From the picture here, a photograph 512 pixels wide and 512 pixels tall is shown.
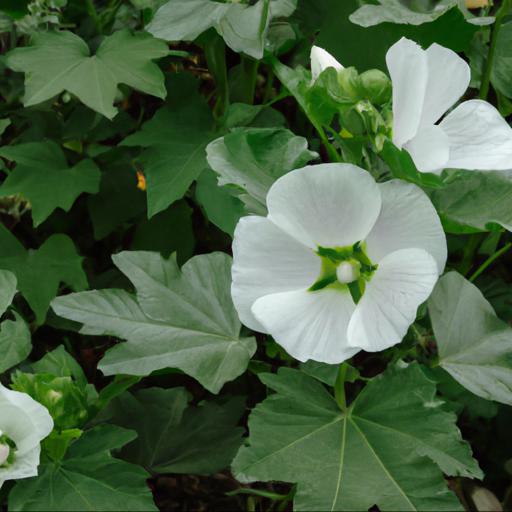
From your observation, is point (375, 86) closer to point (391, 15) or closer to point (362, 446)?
point (391, 15)

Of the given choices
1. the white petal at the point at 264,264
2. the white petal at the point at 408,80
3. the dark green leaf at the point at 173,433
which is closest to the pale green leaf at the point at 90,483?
the dark green leaf at the point at 173,433

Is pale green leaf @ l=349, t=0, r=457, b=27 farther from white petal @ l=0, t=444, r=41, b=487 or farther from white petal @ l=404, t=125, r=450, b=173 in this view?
white petal @ l=0, t=444, r=41, b=487

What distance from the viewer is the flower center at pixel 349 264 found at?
0.77 m

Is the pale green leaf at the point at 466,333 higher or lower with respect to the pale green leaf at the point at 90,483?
higher

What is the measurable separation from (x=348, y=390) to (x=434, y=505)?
543 millimetres

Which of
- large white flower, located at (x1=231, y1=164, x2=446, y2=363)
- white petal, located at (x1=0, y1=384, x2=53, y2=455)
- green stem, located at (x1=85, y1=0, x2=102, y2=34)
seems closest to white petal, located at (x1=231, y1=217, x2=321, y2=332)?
large white flower, located at (x1=231, y1=164, x2=446, y2=363)

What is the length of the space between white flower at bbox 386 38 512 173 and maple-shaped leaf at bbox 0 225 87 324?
1.92ft

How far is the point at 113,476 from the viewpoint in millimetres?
901

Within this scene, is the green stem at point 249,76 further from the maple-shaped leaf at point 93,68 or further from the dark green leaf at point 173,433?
the dark green leaf at point 173,433

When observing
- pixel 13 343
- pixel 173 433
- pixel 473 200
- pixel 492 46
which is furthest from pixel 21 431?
pixel 492 46

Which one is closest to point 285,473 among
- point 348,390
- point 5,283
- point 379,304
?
point 379,304

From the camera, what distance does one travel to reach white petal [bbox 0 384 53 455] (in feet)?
2.73

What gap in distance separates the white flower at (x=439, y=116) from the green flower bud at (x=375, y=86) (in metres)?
0.02

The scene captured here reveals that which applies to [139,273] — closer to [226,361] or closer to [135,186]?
[226,361]
